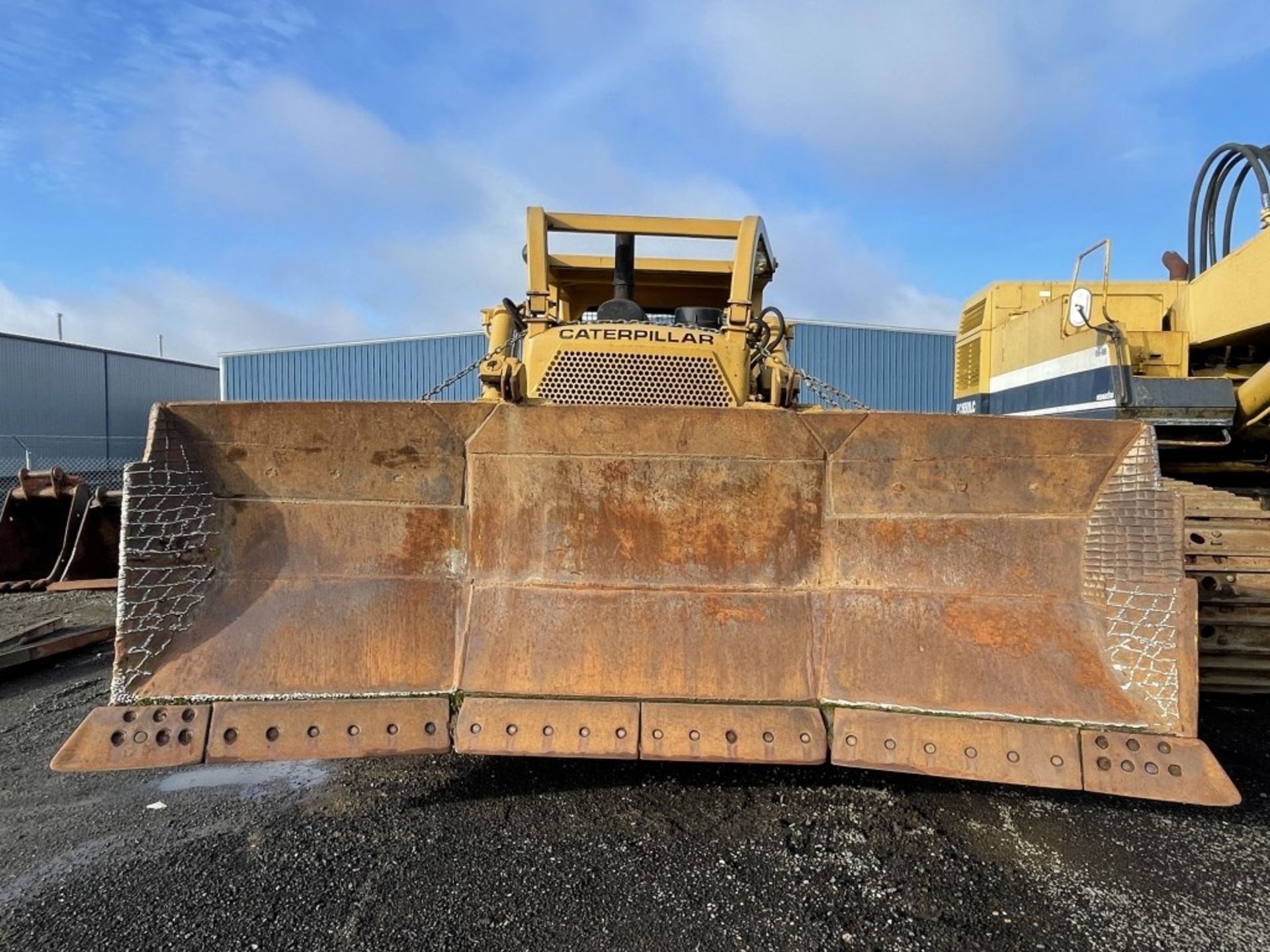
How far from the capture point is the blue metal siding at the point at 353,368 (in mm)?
25766

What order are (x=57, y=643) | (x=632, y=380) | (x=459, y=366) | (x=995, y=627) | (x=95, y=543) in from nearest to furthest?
(x=995, y=627) → (x=632, y=380) → (x=57, y=643) → (x=95, y=543) → (x=459, y=366)

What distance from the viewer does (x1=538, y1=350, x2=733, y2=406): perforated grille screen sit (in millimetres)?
3689

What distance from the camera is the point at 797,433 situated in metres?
3.00

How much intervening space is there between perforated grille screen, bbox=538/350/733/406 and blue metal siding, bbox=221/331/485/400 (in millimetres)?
21714

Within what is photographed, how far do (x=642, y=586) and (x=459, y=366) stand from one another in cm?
2369

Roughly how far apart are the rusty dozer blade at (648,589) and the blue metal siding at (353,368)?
22.3m

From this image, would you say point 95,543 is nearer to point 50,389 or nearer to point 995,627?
point 995,627

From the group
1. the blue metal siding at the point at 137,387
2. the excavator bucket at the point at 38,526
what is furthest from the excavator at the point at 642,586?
the blue metal siding at the point at 137,387

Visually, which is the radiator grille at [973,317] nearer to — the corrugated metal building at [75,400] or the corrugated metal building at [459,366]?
the corrugated metal building at [459,366]

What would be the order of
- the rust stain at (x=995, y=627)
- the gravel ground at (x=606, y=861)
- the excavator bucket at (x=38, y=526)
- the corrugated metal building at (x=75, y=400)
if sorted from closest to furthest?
the gravel ground at (x=606, y=861) → the rust stain at (x=995, y=627) → the excavator bucket at (x=38, y=526) → the corrugated metal building at (x=75, y=400)

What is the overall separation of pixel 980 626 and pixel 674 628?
44.3 inches

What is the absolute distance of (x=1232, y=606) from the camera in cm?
374

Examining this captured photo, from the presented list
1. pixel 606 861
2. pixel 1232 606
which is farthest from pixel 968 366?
pixel 606 861

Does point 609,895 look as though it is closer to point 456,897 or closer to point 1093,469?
point 456,897
